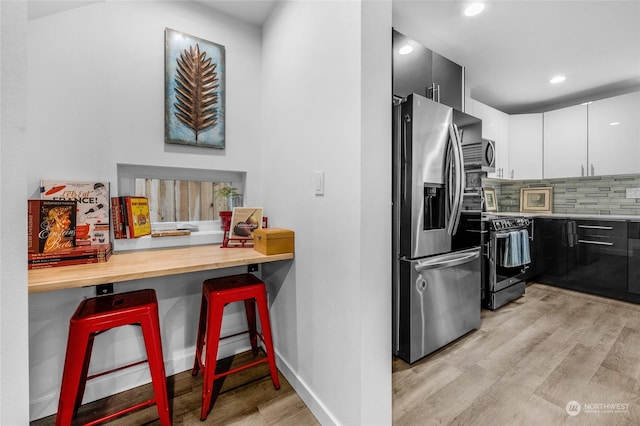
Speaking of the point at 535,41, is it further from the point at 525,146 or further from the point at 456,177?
the point at 525,146

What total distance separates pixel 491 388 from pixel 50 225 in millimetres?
2597

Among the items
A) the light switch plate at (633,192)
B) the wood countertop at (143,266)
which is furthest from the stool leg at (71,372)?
the light switch plate at (633,192)

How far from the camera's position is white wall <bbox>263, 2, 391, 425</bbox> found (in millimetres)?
1160

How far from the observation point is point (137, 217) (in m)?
1.70

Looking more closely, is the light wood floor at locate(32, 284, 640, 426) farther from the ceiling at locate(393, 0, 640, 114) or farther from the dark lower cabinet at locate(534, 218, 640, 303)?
the ceiling at locate(393, 0, 640, 114)

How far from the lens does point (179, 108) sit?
5.99 feet

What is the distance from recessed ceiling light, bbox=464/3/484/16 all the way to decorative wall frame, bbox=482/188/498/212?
2.58 m

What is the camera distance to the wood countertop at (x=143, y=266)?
3.68ft

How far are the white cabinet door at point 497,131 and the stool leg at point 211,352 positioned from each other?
352cm

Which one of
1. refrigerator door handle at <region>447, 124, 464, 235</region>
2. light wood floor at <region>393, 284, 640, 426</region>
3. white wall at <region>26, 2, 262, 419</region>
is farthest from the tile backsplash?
white wall at <region>26, 2, 262, 419</region>

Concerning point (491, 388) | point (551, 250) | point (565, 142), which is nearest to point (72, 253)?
point (491, 388)

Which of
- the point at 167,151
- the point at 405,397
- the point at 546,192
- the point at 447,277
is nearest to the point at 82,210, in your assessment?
the point at 167,151

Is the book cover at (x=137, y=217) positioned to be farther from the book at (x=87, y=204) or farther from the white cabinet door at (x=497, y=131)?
the white cabinet door at (x=497, y=131)

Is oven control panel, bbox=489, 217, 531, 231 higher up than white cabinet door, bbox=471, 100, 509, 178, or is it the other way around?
white cabinet door, bbox=471, 100, 509, 178
